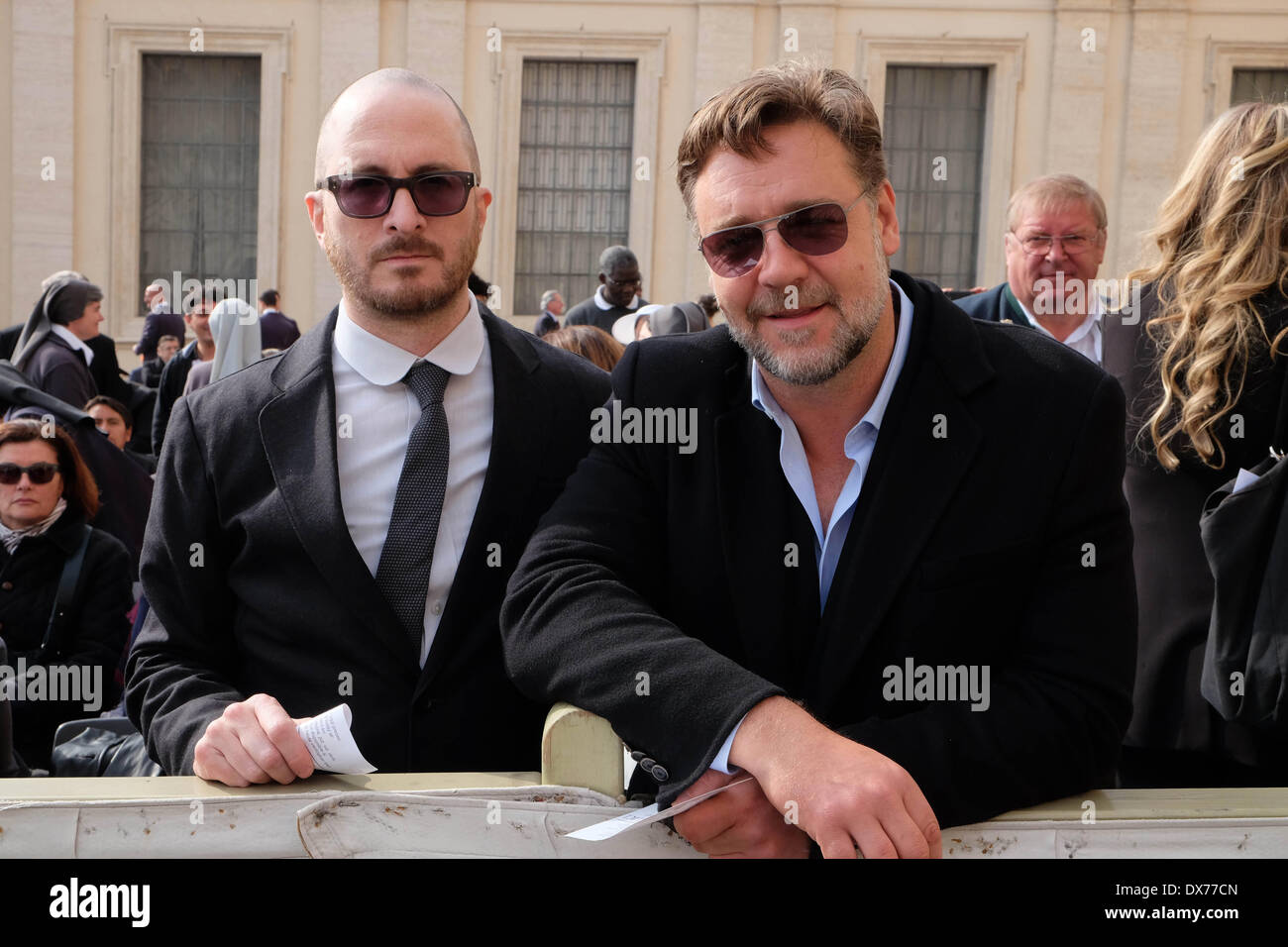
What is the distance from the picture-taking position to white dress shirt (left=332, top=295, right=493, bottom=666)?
8.39 feet

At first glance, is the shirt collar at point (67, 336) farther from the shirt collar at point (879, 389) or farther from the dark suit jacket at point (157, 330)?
the shirt collar at point (879, 389)

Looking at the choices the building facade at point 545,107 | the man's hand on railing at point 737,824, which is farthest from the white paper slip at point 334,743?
the building facade at point 545,107

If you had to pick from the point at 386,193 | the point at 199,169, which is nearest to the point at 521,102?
the point at 199,169

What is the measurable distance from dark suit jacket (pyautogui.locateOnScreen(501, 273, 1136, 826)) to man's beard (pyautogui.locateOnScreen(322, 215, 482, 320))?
545mm

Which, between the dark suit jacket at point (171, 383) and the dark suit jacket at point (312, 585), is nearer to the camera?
the dark suit jacket at point (312, 585)

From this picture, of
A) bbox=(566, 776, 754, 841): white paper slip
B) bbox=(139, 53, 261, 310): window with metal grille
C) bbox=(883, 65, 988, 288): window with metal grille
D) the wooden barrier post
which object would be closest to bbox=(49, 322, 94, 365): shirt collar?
the wooden barrier post

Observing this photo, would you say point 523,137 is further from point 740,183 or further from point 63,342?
point 740,183

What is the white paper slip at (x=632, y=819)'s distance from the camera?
5.64 feet

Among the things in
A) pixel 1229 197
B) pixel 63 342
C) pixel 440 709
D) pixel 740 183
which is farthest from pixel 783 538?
pixel 63 342

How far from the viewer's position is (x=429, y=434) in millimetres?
2607

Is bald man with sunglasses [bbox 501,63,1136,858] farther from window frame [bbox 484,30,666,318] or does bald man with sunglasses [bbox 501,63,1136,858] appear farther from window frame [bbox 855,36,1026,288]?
window frame [bbox 855,36,1026,288]

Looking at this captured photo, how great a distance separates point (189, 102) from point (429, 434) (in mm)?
19140

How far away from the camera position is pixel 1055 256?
4.67 metres

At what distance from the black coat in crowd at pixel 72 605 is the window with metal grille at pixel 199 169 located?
15.1 metres
